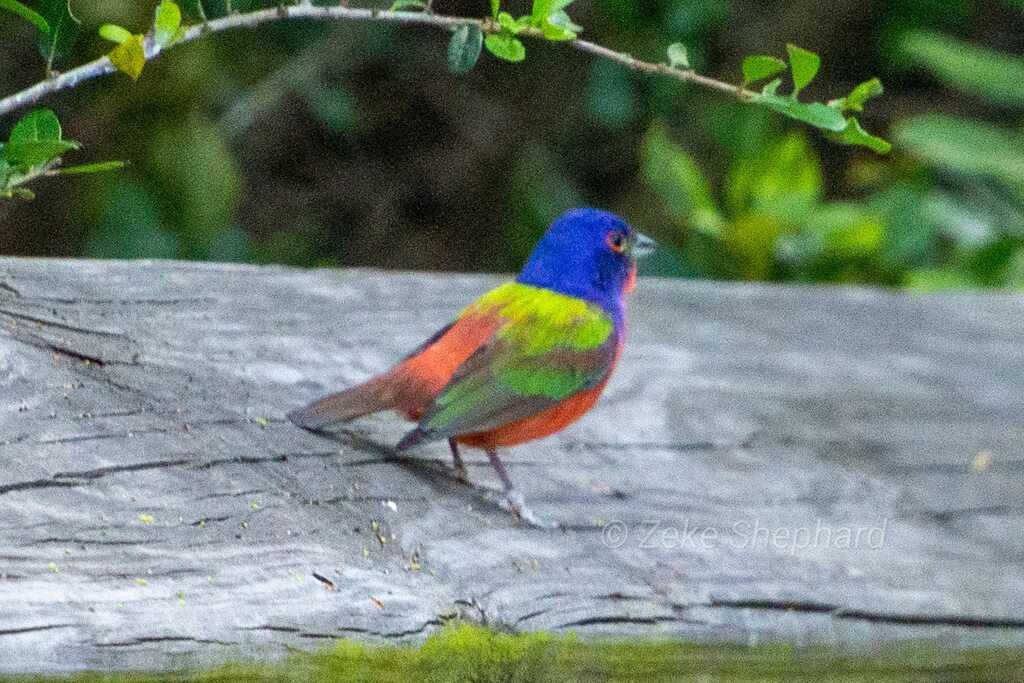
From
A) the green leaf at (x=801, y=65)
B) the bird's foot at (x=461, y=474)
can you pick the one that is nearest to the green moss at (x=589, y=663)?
the bird's foot at (x=461, y=474)

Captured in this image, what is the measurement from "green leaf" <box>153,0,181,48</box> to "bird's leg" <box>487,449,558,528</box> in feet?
2.52

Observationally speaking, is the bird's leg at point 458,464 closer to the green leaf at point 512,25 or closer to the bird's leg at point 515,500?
the bird's leg at point 515,500

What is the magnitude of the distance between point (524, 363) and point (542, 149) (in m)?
3.72

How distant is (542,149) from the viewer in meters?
6.18

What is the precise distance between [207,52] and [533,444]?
2195 mm

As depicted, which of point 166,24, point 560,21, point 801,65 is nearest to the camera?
point 166,24

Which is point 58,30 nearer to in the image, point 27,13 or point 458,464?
point 27,13

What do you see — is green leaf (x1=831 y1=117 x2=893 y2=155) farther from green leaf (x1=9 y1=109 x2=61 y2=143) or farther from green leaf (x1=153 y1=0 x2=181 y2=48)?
green leaf (x1=9 y1=109 x2=61 y2=143)

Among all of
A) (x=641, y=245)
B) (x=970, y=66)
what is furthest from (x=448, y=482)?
(x=970, y=66)

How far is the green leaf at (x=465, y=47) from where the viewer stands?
6.75ft

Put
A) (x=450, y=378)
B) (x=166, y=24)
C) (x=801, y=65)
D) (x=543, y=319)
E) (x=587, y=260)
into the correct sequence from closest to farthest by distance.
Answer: (x=166, y=24)
(x=801, y=65)
(x=450, y=378)
(x=543, y=319)
(x=587, y=260)

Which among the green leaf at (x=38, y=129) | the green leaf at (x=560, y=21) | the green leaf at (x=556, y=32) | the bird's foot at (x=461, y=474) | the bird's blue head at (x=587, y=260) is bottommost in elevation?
the bird's foot at (x=461, y=474)

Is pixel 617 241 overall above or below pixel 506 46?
below

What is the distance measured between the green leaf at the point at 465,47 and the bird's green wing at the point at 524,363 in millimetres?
516
